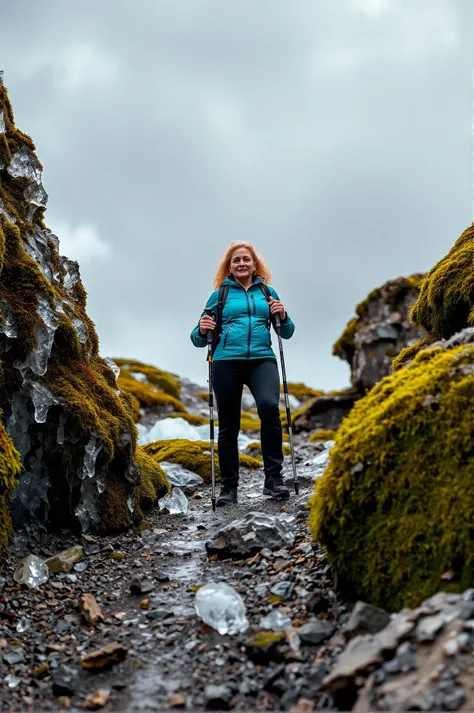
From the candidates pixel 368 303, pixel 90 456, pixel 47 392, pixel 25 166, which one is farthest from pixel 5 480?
pixel 368 303

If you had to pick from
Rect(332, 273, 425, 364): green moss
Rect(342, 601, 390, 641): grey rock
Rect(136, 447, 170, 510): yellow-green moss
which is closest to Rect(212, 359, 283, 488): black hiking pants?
Rect(136, 447, 170, 510): yellow-green moss

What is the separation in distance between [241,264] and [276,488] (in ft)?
15.1

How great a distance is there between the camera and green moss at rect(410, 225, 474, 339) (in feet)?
28.1

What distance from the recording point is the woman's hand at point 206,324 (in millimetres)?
11344

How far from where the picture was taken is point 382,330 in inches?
1534

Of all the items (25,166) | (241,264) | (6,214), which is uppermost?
(25,166)

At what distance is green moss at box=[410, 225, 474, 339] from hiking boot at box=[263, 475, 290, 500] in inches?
163

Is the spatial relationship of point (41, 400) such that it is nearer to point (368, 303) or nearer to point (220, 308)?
point (220, 308)

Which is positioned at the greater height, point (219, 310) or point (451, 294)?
point (219, 310)

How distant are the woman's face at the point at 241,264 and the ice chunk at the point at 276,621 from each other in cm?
726

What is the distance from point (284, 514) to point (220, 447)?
208cm

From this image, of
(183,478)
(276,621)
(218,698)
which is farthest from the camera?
(183,478)

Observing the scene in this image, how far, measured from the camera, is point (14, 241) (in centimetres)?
943

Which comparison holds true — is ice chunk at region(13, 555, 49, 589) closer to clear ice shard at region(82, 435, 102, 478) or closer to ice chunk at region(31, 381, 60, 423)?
clear ice shard at region(82, 435, 102, 478)
